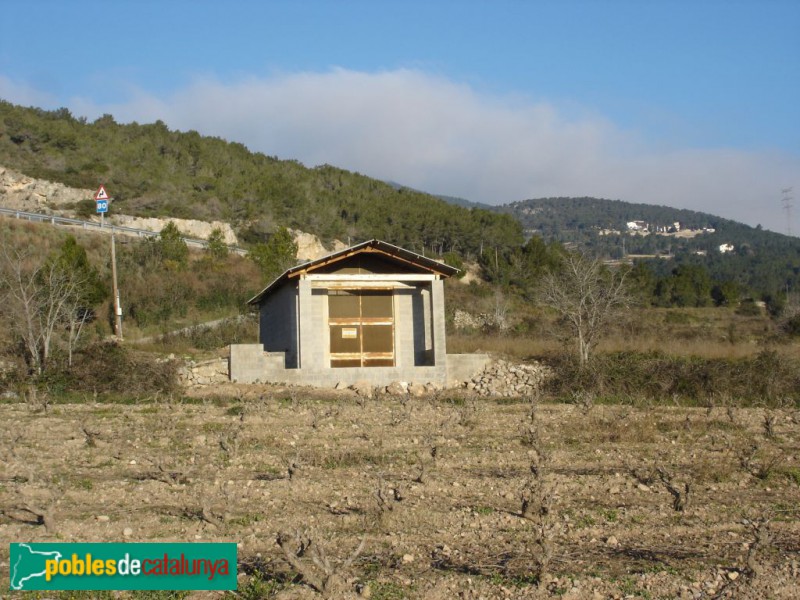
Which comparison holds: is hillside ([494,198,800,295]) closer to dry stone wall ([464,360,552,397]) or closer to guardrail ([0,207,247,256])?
guardrail ([0,207,247,256])

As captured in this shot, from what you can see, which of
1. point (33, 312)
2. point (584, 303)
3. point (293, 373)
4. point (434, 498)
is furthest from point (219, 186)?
point (434, 498)

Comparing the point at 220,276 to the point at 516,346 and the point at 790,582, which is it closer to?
the point at 516,346

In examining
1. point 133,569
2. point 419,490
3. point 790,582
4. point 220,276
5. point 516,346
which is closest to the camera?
point 133,569

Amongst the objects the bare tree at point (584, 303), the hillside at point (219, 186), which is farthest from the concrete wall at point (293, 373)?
the hillside at point (219, 186)

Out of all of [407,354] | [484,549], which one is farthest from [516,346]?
[484,549]

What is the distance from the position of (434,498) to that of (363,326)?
15.0 metres

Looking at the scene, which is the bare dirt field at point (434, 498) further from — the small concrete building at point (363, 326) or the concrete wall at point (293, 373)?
the small concrete building at point (363, 326)

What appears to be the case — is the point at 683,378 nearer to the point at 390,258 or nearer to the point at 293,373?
the point at 390,258

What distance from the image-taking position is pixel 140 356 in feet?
75.4

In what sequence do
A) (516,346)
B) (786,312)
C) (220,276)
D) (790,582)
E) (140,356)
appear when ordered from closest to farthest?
(790,582)
(140,356)
(516,346)
(220,276)
(786,312)

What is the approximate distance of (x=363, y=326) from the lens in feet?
78.5

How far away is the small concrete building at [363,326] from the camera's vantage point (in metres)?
22.0

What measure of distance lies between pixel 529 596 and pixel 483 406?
1245 centimetres

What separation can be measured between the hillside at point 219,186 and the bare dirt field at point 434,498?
→ 4570 centimetres
